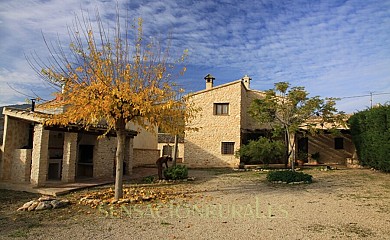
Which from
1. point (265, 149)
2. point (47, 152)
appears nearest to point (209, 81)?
point (265, 149)

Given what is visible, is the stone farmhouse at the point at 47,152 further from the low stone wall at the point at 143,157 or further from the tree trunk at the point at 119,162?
the low stone wall at the point at 143,157

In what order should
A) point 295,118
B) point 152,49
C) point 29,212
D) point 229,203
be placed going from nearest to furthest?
1. point 29,212
2. point 229,203
3. point 152,49
4. point 295,118

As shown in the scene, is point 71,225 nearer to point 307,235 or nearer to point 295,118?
point 307,235

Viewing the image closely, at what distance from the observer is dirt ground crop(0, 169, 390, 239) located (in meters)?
5.89

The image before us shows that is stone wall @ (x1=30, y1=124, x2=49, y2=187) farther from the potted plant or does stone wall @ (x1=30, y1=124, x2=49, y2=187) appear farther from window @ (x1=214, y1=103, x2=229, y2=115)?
the potted plant

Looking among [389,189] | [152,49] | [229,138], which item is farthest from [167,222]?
[229,138]

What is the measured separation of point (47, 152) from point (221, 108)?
13865mm

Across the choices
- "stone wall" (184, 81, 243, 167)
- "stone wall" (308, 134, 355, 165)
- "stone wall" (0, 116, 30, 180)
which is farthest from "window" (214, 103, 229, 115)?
"stone wall" (0, 116, 30, 180)

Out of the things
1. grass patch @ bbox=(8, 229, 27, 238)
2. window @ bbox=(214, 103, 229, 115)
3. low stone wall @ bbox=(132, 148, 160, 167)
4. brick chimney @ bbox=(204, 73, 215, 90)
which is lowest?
grass patch @ bbox=(8, 229, 27, 238)

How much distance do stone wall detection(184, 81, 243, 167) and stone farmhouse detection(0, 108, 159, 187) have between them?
7.37 metres

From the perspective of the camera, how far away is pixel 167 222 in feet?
21.9

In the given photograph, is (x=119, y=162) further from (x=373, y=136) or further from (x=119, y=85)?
(x=373, y=136)

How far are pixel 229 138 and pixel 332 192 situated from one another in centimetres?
1173

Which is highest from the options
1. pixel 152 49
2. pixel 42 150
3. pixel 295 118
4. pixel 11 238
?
pixel 152 49
